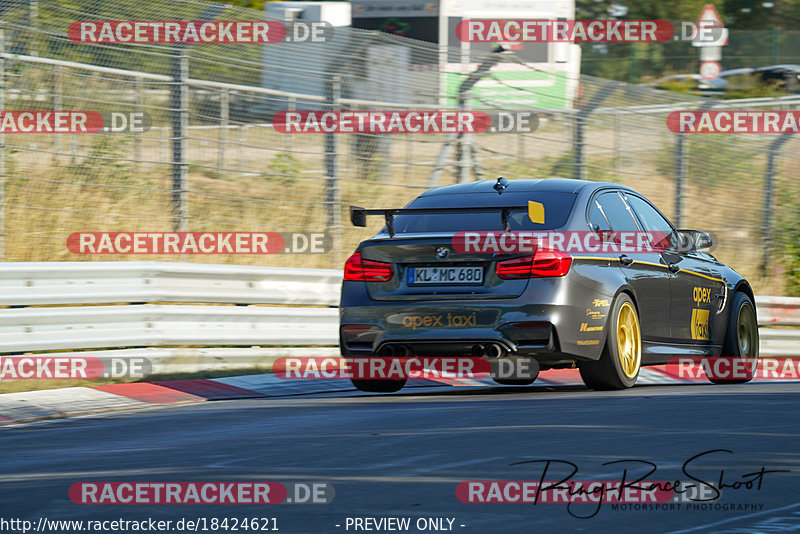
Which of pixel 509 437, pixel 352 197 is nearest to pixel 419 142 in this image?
pixel 352 197

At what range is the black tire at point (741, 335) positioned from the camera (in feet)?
36.5

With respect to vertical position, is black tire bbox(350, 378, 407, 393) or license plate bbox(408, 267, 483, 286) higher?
license plate bbox(408, 267, 483, 286)

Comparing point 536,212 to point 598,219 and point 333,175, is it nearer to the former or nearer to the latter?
point 598,219

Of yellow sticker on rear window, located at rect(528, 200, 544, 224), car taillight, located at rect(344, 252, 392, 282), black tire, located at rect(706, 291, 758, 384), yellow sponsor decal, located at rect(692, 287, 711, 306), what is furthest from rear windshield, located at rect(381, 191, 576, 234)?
black tire, located at rect(706, 291, 758, 384)

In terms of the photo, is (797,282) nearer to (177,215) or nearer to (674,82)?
(177,215)

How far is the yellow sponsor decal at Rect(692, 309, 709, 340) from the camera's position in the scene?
34.7ft

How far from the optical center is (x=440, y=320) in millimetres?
8852

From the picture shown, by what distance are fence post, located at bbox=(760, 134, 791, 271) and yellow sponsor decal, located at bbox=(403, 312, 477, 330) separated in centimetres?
958

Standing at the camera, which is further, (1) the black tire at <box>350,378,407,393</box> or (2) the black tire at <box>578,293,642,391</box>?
(1) the black tire at <box>350,378,407,393</box>

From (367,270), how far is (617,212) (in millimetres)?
2023

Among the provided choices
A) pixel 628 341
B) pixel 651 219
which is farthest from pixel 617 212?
pixel 628 341

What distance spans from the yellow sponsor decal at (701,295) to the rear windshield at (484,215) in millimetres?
1728

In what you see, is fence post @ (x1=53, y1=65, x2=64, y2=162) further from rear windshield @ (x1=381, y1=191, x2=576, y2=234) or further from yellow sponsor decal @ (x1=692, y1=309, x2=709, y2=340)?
yellow sponsor decal @ (x1=692, y1=309, x2=709, y2=340)

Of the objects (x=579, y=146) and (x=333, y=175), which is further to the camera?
(x=579, y=146)
